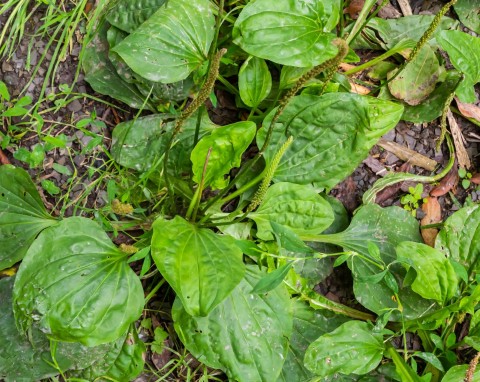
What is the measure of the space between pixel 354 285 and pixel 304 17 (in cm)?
98

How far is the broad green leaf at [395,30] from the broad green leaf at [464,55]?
220 mm

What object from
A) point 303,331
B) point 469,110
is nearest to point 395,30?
point 469,110

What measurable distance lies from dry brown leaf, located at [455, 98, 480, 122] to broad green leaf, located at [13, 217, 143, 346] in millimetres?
1561

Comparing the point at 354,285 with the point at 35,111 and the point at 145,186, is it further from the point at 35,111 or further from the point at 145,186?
the point at 35,111

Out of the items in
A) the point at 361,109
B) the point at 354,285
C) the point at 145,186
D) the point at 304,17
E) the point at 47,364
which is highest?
the point at 304,17

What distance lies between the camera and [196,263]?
178cm

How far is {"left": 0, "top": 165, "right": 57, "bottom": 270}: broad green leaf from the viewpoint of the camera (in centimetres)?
196

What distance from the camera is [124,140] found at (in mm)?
2111

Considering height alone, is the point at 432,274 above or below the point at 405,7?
below

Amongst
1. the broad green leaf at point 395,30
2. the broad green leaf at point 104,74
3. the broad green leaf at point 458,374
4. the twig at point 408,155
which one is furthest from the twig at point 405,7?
the broad green leaf at point 458,374

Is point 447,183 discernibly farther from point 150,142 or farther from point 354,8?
point 150,142

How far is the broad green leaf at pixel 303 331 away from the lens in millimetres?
2045

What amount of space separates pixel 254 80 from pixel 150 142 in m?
0.45

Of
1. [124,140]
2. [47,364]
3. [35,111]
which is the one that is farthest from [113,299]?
[35,111]
